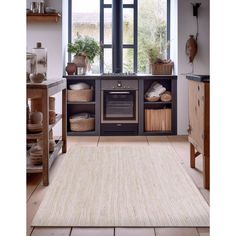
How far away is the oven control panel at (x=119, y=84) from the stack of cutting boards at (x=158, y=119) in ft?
1.43

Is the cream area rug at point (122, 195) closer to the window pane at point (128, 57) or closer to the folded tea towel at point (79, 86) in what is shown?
the folded tea towel at point (79, 86)

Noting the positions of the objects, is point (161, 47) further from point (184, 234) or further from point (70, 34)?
point (184, 234)

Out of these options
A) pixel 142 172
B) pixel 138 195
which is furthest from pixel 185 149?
pixel 138 195

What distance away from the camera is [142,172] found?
379 cm

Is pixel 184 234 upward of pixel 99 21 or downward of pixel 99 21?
downward

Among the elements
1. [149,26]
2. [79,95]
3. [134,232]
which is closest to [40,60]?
[134,232]

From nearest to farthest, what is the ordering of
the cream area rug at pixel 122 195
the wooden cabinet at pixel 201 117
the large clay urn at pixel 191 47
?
the cream area rug at pixel 122 195 < the wooden cabinet at pixel 201 117 < the large clay urn at pixel 191 47

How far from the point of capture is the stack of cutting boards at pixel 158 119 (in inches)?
247

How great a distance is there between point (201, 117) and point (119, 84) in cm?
294

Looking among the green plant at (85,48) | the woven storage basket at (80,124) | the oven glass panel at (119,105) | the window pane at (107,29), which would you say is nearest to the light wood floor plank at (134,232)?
the woven storage basket at (80,124)

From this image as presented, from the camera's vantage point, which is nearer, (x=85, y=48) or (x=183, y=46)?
(x=183, y=46)

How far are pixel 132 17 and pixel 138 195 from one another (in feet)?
14.5

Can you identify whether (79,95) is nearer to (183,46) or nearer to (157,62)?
(157,62)

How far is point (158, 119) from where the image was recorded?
20.7ft
